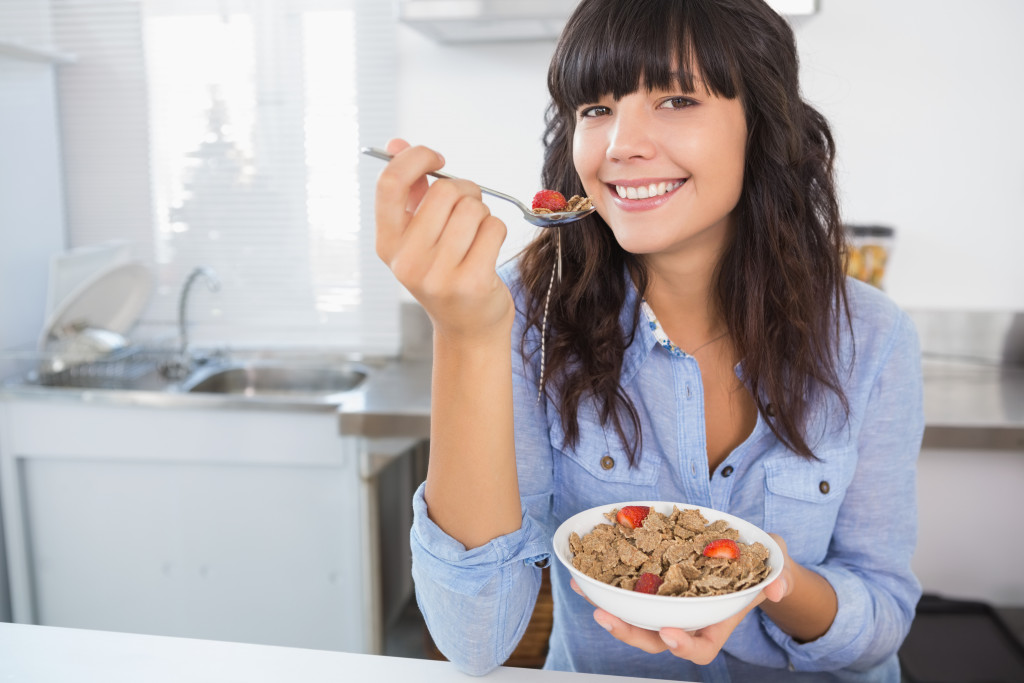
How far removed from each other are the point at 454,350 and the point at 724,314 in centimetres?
52

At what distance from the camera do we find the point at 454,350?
802mm

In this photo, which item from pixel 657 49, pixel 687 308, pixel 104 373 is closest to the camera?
pixel 657 49

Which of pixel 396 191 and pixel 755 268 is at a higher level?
pixel 396 191

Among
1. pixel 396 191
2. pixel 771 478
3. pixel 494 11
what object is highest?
pixel 494 11

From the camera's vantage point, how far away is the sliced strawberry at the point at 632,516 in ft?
2.80

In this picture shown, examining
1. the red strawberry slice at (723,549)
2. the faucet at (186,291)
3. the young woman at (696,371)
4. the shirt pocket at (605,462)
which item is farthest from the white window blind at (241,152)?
the red strawberry slice at (723,549)

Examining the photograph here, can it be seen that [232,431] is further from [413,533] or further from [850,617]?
[850,617]

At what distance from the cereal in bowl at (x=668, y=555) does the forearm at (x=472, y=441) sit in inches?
3.9

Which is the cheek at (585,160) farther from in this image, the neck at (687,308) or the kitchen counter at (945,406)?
the kitchen counter at (945,406)

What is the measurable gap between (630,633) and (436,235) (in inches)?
15.8

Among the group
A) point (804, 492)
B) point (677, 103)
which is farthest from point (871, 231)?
point (677, 103)

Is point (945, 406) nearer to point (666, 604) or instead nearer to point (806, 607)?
point (806, 607)

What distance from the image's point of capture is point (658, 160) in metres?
0.94

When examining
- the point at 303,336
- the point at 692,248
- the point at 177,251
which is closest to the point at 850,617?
the point at 692,248
